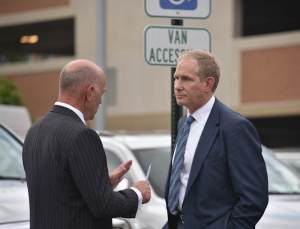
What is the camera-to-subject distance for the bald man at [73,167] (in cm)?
392

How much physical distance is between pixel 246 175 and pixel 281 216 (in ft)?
7.45

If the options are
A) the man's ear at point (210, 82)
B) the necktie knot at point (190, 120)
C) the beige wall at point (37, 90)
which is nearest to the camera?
the man's ear at point (210, 82)

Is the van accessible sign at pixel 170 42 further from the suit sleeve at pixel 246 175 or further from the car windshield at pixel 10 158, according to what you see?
the suit sleeve at pixel 246 175

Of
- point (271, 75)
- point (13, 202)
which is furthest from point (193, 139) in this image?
point (271, 75)

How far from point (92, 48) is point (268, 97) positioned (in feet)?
20.0

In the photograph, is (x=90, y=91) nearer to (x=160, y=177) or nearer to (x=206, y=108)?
(x=206, y=108)

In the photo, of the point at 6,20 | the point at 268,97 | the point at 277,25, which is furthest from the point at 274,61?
the point at 6,20

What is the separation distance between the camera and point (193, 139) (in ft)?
14.5

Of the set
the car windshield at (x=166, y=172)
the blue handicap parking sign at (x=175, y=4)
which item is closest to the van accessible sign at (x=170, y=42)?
the blue handicap parking sign at (x=175, y=4)

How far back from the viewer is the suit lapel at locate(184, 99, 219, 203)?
4242mm

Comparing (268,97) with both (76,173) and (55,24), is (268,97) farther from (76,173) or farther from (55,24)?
(76,173)

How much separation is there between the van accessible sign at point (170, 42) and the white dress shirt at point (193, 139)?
5.61ft

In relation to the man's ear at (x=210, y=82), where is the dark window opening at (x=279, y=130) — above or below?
below

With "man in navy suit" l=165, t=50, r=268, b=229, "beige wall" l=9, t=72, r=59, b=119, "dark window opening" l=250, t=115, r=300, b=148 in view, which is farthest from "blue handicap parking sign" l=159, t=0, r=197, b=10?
"beige wall" l=9, t=72, r=59, b=119
